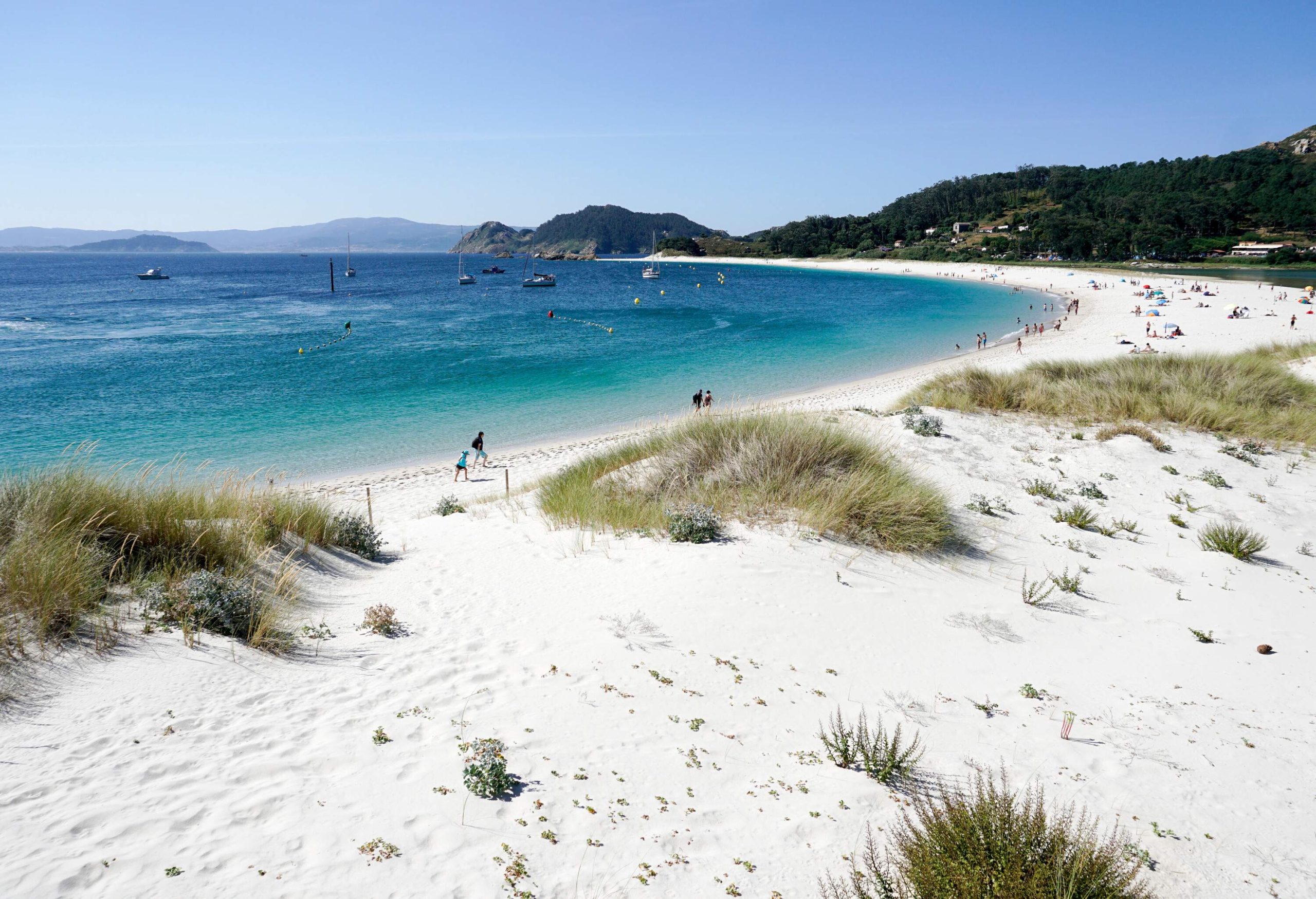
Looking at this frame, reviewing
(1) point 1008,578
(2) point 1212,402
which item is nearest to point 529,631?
(1) point 1008,578

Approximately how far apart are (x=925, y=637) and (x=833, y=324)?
159 feet

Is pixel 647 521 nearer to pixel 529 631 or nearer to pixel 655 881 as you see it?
pixel 529 631

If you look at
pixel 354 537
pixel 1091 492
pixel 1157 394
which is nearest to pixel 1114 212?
pixel 1157 394

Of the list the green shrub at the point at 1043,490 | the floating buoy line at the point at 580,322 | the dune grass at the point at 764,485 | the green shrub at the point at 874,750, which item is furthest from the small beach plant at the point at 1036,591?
the floating buoy line at the point at 580,322

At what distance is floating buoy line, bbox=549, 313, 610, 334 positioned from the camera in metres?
50.3

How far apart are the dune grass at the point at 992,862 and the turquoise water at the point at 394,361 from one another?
52.0 feet

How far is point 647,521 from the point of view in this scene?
836 centimetres

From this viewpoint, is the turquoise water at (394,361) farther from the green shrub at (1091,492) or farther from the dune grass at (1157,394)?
the green shrub at (1091,492)

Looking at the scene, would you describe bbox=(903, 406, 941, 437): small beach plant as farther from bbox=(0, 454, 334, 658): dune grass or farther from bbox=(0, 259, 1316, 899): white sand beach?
bbox=(0, 454, 334, 658): dune grass

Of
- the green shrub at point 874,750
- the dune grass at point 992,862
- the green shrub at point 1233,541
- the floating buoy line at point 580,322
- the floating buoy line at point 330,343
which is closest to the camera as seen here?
the dune grass at point 992,862

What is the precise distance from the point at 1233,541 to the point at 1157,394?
8624 millimetres

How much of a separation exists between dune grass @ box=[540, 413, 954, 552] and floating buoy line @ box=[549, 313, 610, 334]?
38268mm

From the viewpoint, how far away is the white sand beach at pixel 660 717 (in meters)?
3.38

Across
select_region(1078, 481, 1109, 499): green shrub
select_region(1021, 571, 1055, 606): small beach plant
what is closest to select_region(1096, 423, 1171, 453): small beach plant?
select_region(1078, 481, 1109, 499): green shrub
